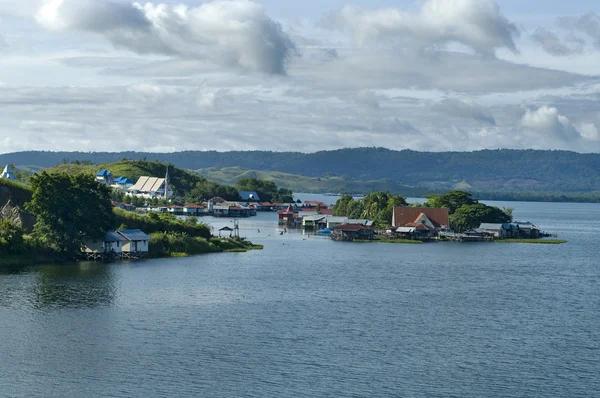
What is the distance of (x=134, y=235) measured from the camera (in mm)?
84625

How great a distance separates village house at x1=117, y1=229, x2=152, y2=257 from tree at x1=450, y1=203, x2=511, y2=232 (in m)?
64.6

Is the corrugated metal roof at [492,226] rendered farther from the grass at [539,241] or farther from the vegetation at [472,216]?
the grass at [539,241]

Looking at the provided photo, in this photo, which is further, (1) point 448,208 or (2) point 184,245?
(1) point 448,208

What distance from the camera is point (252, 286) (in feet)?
216

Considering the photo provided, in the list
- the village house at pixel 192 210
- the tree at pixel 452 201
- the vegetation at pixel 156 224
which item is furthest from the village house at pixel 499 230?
the village house at pixel 192 210

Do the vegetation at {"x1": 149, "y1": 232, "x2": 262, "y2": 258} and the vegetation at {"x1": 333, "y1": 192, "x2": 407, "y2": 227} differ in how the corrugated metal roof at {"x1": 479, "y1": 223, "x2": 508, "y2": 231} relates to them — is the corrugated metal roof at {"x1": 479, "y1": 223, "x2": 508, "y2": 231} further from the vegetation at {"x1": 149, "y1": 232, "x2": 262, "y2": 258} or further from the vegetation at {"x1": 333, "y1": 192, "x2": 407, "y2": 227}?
the vegetation at {"x1": 149, "y1": 232, "x2": 262, "y2": 258}

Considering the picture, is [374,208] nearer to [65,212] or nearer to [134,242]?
[134,242]

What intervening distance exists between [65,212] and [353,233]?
184 ft

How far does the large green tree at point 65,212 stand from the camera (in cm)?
7756

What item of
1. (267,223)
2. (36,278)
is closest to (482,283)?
(36,278)

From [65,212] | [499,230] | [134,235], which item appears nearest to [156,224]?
[134,235]

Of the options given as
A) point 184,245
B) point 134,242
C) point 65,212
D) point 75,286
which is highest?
point 65,212

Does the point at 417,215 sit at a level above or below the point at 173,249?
above

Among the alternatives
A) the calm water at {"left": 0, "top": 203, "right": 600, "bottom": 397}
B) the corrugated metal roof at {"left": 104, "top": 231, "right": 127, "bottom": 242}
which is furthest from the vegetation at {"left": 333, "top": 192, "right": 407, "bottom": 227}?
the corrugated metal roof at {"left": 104, "top": 231, "right": 127, "bottom": 242}
